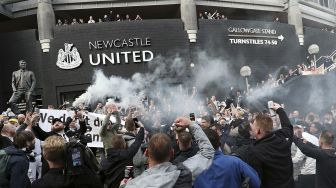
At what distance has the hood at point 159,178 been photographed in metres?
3.43

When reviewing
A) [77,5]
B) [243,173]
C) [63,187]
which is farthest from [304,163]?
[77,5]

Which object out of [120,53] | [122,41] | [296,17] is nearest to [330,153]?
[120,53]

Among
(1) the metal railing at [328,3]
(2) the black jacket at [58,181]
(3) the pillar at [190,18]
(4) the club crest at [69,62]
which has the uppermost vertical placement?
(1) the metal railing at [328,3]

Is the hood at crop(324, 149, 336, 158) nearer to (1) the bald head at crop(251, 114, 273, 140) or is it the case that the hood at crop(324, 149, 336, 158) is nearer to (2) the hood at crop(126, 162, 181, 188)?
(1) the bald head at crop(251, 114, 273, 140)

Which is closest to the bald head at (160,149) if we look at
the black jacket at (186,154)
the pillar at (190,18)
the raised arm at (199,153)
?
the raised arm at (199,153)

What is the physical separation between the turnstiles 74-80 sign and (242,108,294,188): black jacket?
20.9 m

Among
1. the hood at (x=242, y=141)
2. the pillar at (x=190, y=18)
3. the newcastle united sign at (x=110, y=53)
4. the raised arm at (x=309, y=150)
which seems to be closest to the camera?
the raised arm at (x=309, y=150)

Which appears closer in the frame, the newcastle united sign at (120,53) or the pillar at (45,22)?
the pillar at (45,22)

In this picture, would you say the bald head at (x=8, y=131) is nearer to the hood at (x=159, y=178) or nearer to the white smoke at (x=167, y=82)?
the hood at (x=159, y=178)

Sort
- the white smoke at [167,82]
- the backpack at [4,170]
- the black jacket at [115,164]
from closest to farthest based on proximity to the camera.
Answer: the backpack at [4,170]
the black jacket at [115,164]
the white smoke at [167,82]

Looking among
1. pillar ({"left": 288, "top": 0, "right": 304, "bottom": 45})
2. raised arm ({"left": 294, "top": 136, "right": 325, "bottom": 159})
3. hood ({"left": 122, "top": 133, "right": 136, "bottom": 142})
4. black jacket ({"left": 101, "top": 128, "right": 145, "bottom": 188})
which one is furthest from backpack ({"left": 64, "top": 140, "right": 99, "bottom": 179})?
pillar ({"left": 288, "top": 0, "right": 304, "bottom": 45})

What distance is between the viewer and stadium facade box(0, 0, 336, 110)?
23.1m

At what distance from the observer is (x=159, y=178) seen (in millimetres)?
3457

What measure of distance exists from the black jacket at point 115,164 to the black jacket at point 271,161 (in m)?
1.57
